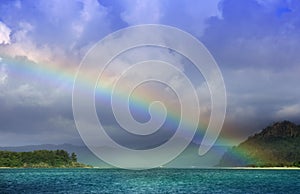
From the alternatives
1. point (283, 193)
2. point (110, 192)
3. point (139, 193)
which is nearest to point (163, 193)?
point (139, 193)

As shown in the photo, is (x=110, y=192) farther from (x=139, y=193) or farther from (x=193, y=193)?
(x=193, y=193)

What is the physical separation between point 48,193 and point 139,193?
50.1 ft

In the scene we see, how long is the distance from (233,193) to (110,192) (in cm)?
2136

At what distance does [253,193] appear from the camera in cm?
8225

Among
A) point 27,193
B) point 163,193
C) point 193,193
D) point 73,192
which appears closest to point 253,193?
point 193,193

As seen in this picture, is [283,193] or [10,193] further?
[283,193]

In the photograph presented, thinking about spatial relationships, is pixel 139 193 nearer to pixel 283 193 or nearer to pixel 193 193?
pixel 193 193

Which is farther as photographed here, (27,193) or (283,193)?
(283,193)

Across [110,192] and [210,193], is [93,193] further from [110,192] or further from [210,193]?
[210,193]

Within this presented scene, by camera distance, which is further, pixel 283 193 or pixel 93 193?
pixel 283 193

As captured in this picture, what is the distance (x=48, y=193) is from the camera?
255ft

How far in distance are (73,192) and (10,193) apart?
10.4m

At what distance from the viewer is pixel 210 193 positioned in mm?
80062

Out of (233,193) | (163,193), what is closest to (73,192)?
(163,193)
